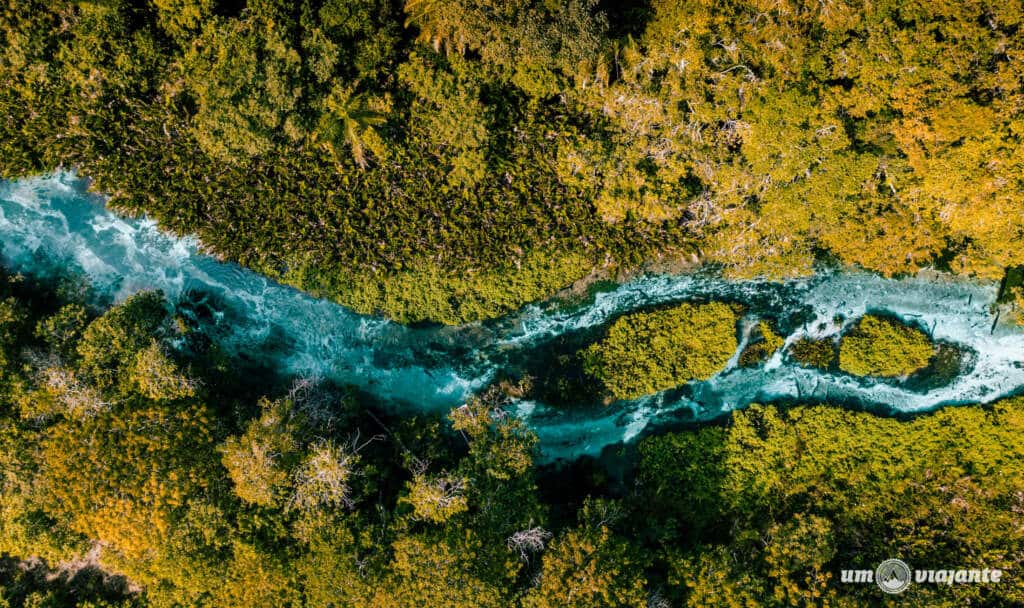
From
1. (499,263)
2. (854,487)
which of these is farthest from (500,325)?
(854,487)

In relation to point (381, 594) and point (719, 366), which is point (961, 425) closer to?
point (719, 366)

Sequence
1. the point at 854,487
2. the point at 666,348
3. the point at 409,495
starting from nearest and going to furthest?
1. the point at 409,495
2. the point at 854,487
3. the point at 666,348

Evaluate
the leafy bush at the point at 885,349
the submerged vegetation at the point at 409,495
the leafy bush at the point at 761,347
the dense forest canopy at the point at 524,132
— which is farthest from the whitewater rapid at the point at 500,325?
the dense forest canopy at the point at 524,132

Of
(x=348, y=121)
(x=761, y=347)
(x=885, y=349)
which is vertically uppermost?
(x=348, y=121)

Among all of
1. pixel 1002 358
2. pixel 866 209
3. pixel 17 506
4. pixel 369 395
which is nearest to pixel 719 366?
pixel 866 209

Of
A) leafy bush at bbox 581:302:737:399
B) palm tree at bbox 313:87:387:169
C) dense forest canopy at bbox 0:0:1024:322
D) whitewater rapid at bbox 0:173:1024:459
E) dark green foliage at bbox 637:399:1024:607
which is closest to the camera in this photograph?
dense forest canopy at bbox 0:0:1024:322

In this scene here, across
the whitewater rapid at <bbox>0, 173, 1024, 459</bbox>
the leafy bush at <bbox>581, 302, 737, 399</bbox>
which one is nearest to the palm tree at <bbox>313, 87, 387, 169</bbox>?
the whitewater rapid at <bbox>0, 173, 1024, 459</bbox>

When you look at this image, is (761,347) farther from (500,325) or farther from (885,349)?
(500,325)

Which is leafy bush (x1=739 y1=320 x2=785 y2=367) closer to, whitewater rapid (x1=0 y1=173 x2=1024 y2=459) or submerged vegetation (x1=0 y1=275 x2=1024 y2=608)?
whitewater rapid (x1=0 y1=173 x2=1024 y2=459)
